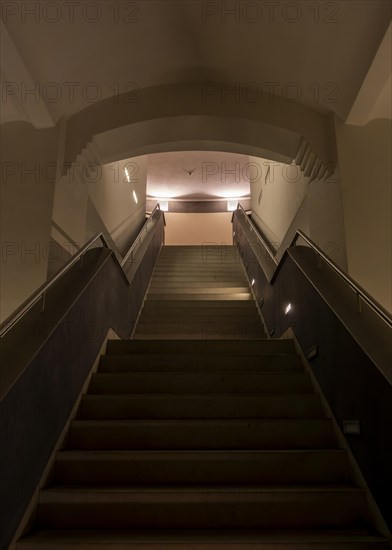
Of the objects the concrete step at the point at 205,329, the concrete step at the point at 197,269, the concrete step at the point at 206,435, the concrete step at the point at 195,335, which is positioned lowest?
the concrete step at the point at 206,435

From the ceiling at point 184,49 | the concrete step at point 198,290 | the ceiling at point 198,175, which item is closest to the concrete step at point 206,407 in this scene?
the ceiling at point 184,49

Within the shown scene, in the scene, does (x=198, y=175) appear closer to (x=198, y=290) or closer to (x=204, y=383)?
(x=198, y=290)

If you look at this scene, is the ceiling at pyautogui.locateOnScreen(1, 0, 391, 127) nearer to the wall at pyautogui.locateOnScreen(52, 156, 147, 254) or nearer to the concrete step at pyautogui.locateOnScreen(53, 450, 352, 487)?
the wall at pyautogui.locateOnScreen(52, 156, 147, 254)

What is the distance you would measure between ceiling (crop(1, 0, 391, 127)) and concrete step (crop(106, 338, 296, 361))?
2741 mm

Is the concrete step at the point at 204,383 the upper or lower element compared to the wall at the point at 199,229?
lower

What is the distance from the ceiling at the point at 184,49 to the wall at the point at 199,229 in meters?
9.02

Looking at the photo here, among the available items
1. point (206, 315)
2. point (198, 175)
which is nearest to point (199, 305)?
point (206, 315)

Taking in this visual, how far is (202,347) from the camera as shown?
13.9 feet

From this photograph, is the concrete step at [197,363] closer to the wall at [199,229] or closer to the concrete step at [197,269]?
the concrete step at [197,269]

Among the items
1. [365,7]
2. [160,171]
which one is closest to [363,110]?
[365,7]

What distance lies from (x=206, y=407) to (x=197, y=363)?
2.26ft

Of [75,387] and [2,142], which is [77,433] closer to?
[75,387]

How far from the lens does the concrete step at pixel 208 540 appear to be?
2105 mm

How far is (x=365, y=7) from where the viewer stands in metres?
3.83
